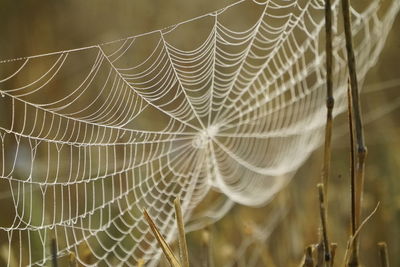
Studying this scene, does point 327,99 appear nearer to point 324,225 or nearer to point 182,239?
point 324,225

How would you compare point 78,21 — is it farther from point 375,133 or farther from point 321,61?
point 375,133

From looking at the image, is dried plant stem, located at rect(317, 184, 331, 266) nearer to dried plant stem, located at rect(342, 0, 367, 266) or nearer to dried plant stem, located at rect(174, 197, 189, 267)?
dried plant stem, located at rect(342, 0, 367, 266)

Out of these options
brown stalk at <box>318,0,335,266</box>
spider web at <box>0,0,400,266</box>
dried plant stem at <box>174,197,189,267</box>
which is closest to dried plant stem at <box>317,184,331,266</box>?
brown stalk at <box>318,0,335,266</box>

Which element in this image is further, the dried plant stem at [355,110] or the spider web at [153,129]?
the spider web at [153,129]

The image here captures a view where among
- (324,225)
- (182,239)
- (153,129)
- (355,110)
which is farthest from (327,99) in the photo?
(153,129)

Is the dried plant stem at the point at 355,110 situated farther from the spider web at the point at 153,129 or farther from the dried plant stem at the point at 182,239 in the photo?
the spider web at the point at 153,129

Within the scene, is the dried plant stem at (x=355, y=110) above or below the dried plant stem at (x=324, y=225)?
above

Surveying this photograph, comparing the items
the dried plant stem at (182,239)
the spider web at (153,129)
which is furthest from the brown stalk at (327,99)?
the spider web at (153,129)

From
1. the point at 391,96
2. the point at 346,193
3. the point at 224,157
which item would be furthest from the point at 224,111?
the point at 391,96

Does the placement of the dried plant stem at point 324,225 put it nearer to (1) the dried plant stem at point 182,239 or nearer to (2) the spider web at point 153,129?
(1) the dried plant stem at point 182,239
